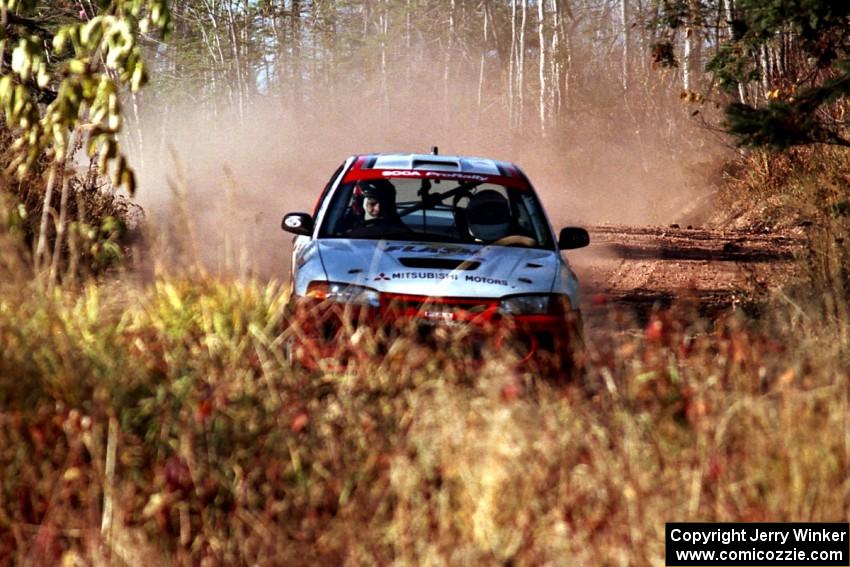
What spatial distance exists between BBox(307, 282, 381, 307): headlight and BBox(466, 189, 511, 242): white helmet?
65.2 inches

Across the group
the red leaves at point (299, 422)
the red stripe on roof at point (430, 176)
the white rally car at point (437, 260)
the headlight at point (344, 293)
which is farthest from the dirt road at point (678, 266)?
the red leaves at point (299, 422)

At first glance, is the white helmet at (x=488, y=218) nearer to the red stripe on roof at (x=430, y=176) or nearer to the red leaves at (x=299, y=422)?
the red stripe on roof at (x=430, y=176)

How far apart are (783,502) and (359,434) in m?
1.69

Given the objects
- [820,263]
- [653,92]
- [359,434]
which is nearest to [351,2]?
[653,92]

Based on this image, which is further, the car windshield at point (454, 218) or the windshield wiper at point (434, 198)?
the windshield wiper at point (434, 198)

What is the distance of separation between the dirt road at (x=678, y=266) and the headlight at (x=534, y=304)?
352cm

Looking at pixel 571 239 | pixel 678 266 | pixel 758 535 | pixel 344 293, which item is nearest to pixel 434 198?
pixel 571 239

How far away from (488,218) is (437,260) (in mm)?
1213

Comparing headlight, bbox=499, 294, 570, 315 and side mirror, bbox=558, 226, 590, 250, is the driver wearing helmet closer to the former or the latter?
side mirror, bbox=558, 226, 590, 250

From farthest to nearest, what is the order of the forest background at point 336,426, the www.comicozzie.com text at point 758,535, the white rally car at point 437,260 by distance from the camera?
the white rally car at point 437,260, the forest background at point 336,426, the www.comicozzie.com text at point 758,535

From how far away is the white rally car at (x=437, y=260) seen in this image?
6.93m

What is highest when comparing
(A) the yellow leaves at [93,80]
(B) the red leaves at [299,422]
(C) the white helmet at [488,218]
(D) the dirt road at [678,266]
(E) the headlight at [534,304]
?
(A) the yellow leaves at [93,80]

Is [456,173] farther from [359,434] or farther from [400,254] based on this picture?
[359,434]

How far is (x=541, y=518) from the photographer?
4402mm
